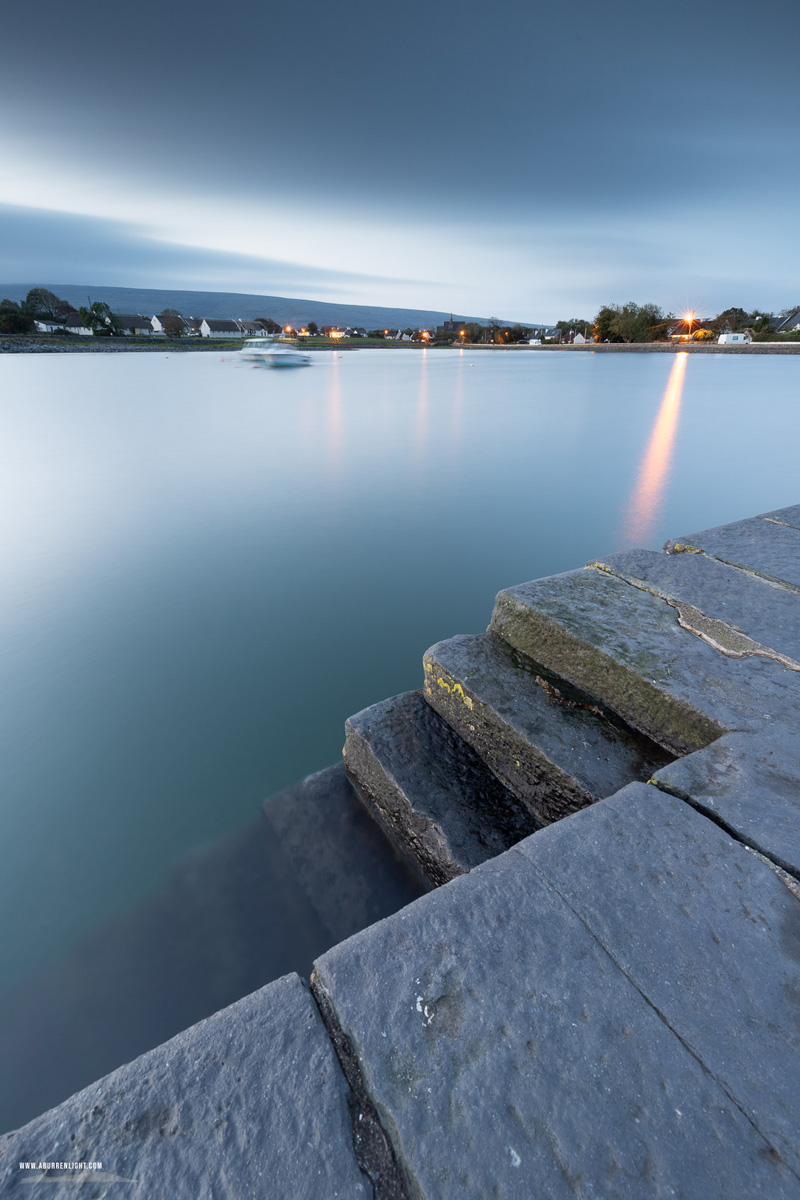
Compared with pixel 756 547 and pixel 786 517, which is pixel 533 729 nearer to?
pixel 756 547

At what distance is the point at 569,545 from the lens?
6.15 meters

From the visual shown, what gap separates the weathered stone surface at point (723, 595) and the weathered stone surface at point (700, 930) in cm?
98

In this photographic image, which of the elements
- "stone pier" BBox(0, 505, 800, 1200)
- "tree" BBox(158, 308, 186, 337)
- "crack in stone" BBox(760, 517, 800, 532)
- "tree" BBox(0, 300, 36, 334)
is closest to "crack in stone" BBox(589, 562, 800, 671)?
"stone pier" BBox(0, 505, 800, 1200)

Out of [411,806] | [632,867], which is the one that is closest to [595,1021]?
[632,867]

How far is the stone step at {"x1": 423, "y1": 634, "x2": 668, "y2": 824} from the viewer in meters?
1.75

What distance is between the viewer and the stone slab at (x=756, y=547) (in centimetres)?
252

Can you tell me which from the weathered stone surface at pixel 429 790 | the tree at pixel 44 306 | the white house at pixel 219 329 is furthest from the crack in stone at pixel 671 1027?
the white house at pixel 219 329

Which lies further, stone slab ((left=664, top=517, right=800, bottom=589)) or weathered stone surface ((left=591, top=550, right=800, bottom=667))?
stone slab ((left=664, top=517, right=800, bottom=589))

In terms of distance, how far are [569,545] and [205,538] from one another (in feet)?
14.4

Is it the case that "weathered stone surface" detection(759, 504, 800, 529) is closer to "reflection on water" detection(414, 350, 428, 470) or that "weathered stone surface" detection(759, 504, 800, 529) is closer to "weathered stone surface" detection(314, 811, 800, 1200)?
"weathered stone surface" detection(314, 811, 800, 1200)

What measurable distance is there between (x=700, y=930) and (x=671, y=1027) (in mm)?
213

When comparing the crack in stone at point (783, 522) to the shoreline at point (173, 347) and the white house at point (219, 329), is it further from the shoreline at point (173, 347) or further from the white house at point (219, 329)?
the white house at point (219, 329)

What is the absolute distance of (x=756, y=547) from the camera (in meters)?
2.82

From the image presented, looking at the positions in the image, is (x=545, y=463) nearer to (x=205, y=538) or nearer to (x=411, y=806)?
(x=205, y=538)
